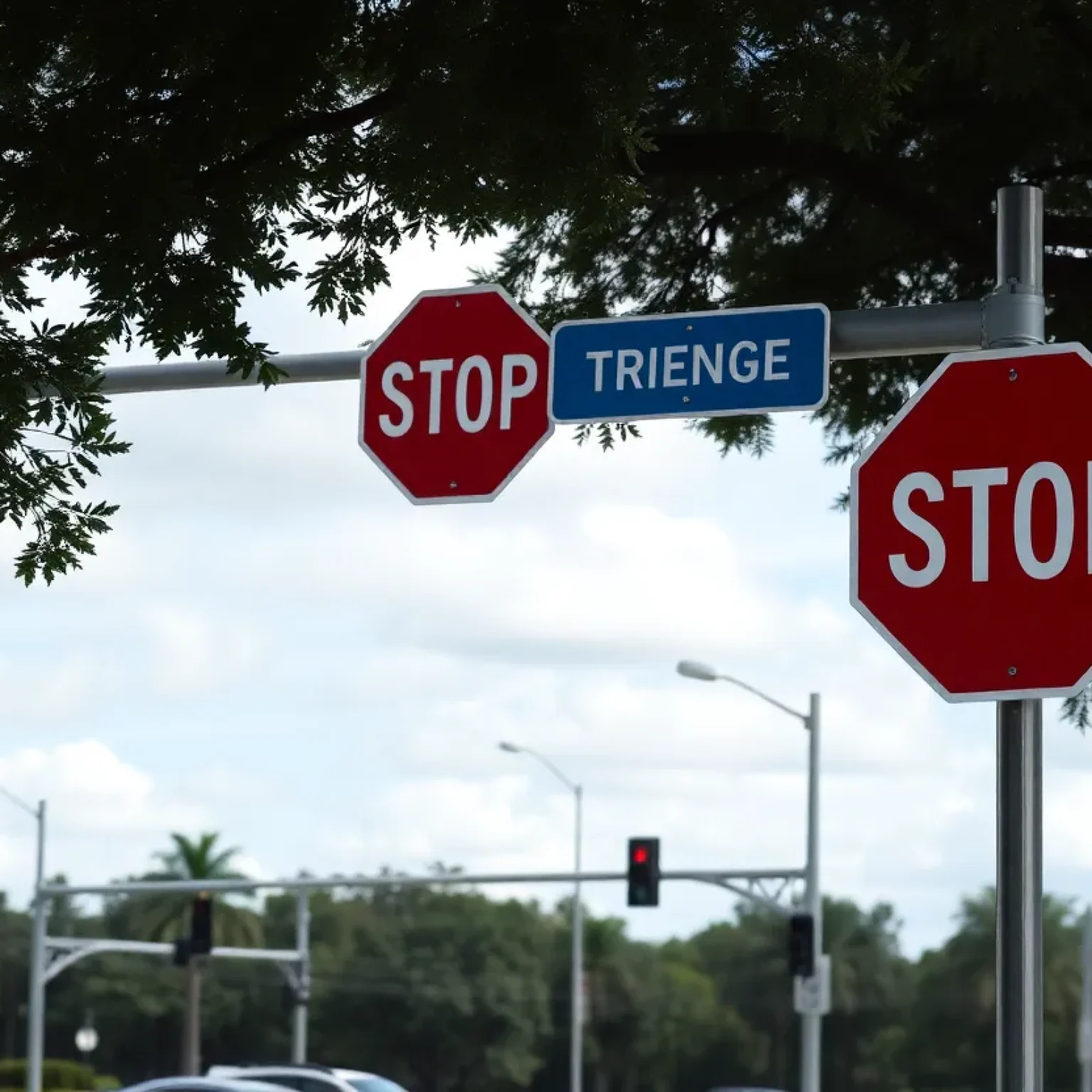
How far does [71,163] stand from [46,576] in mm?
1178

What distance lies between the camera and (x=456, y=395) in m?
5.95

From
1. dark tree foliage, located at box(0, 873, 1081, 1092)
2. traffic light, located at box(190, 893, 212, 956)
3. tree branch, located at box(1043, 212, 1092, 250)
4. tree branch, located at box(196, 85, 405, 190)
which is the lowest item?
dark tree foliage, located at box(0, 873, 1081, 1092)

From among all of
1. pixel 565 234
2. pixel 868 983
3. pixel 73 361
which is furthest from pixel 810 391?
pixel 868 983

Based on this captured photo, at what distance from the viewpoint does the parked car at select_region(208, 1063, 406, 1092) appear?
2727cm

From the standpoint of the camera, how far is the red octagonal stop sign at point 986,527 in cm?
433

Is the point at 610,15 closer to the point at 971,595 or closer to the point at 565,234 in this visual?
the point at 971,595

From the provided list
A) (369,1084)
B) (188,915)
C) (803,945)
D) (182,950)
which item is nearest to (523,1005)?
(188,915)

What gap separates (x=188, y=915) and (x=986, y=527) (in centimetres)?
7799

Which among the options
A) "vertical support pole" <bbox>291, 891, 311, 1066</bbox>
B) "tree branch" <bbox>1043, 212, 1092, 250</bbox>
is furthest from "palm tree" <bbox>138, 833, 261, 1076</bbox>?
"tree branch" <bbox>1043, 212, 1092, 250</bbox>

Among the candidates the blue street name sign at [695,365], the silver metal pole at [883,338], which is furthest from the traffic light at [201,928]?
the blue street name sign at [695,365]

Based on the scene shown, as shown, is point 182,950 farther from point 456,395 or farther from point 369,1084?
point 456,395

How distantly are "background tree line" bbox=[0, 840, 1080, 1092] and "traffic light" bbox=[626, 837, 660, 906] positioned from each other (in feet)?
189

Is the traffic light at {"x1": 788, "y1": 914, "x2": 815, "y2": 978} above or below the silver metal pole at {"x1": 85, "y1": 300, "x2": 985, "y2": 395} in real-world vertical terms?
below

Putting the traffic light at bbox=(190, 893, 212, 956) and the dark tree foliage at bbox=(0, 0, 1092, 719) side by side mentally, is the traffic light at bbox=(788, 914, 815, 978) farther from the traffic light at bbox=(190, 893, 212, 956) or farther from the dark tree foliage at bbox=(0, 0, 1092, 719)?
the dark tree foliage at bbox=(0, 0, 1092, 719)
